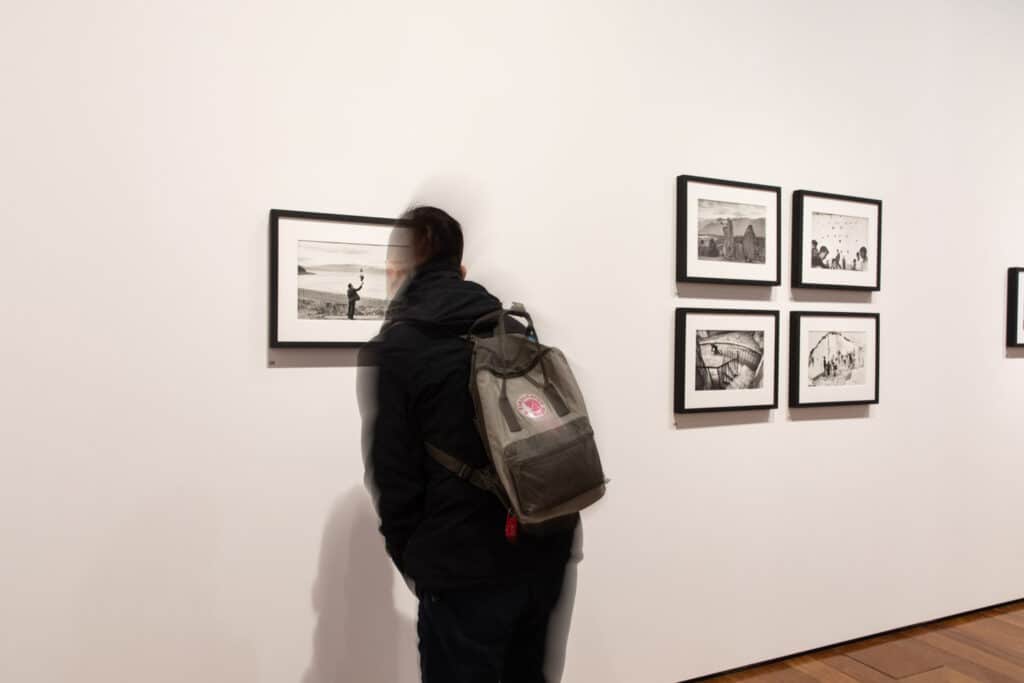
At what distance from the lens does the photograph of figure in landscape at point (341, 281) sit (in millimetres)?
2158

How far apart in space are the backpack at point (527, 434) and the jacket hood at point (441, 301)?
32mm

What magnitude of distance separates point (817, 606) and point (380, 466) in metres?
2.31

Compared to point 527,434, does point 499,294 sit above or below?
above

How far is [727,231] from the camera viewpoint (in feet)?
9.20

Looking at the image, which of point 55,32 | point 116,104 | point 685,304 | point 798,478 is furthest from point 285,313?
point 798,478

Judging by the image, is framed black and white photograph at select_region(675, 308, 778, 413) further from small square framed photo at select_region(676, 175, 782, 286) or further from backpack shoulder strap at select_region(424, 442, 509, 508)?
backpack shoulder strap at select_region(424, 442, 509, 508)

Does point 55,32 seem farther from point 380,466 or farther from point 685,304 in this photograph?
point 685,304

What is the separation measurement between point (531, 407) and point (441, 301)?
0.32 metres

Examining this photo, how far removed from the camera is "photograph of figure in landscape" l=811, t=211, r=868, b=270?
3016 mm

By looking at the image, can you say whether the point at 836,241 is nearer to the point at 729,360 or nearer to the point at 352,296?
the point at 729,360

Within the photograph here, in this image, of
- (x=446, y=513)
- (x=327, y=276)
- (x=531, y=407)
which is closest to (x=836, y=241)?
(x=531, y=407)

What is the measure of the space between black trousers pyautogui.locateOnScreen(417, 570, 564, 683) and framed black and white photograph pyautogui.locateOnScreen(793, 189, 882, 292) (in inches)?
77.2

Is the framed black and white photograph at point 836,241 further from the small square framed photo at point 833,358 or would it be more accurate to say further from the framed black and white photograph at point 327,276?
the framed black and white photograph at point 327,276

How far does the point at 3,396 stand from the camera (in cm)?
187
